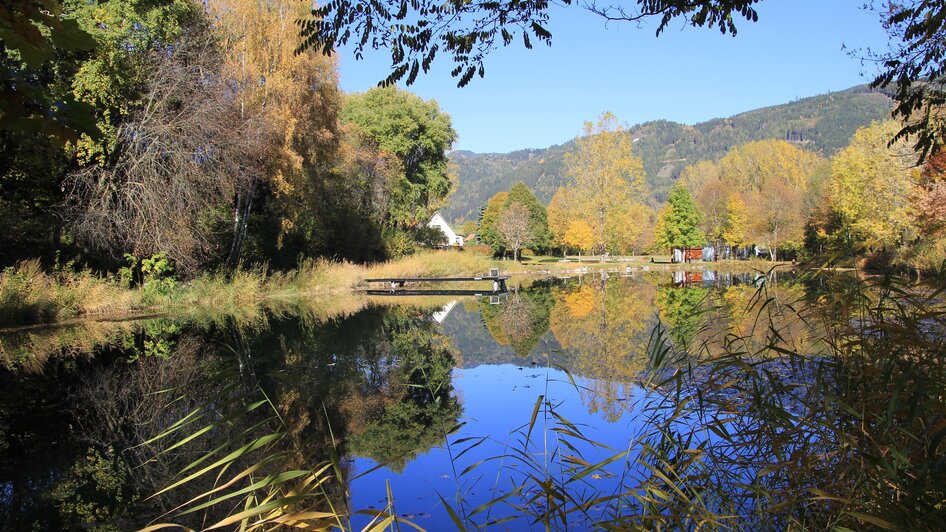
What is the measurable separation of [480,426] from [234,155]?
14785 millimetres

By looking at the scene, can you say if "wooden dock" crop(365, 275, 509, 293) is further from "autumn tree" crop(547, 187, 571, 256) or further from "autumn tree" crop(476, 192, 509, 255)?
"autumn tree" crop(547, 187, 571, 256)

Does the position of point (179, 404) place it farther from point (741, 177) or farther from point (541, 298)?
point (741, 177)

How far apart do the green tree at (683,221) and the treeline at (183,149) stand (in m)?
36.9

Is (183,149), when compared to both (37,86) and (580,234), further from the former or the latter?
(580,234)

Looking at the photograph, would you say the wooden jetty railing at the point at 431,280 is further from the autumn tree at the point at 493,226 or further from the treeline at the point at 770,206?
the autumn tree at the point at 493,226

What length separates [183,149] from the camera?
16.6 meters

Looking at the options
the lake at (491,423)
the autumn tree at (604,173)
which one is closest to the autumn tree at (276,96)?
the lake at (491,423)

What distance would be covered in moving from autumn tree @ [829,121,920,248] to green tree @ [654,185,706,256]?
65.8 ft

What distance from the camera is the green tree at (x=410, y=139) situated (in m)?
40.2

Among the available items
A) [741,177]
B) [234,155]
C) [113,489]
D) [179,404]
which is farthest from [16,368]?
[741,177]

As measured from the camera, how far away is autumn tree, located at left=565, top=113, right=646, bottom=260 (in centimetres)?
4341

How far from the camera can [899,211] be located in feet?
79.1

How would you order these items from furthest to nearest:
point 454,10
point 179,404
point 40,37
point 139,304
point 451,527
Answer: point 139,304
point 179,404
point 454,10
point 451,527
point 40,37

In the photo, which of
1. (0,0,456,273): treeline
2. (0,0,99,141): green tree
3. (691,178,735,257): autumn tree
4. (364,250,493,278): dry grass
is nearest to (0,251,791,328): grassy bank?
(364,250,493,278): dry grass
